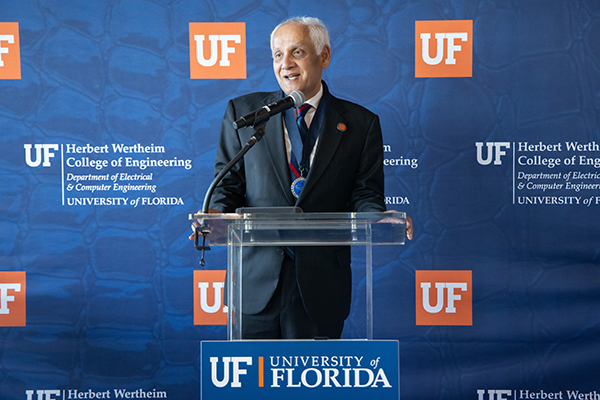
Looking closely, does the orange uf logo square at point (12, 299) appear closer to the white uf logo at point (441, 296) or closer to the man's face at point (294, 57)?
Answer: the man's face at point (294, 57)

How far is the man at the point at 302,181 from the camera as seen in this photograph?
1.71m

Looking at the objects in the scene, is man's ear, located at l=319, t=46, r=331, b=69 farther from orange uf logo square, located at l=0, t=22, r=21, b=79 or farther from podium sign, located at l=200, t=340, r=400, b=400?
orange uf logo square, located at l=0, t=22, r=21, b=79

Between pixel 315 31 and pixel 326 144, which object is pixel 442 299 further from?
pixel 315 31

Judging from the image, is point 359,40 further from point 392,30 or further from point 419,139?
point 419,139

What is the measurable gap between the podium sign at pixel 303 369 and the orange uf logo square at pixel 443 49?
2.00 meters

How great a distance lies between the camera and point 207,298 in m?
2.89

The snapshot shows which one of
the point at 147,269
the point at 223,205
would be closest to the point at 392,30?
the point at 223,205

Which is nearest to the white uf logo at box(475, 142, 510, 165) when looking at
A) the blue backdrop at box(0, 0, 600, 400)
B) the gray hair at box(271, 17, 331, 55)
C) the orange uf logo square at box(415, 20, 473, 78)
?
the blue backdrop at box(0, 0, 600, 400)

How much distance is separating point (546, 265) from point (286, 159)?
5.72 feet

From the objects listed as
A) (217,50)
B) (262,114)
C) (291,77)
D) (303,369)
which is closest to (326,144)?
(291,77)

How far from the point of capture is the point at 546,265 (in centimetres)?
282

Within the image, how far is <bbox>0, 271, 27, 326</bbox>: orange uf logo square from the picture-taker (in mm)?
2904

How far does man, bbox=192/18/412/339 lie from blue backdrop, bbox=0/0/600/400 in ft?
2.96

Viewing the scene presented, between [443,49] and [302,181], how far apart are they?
4.78 feet
